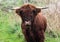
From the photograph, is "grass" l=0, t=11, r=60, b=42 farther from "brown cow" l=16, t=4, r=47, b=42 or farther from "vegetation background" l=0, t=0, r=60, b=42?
"brown cow" l=16, t=4, r=47, b=42

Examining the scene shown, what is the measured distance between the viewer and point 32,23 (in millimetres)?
9867

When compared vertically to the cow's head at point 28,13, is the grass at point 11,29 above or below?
below

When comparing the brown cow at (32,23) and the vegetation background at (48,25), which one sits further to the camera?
the vegetation background at (48,25)

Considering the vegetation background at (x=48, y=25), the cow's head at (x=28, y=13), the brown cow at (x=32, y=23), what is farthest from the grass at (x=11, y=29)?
the cow's head at (x=28, y=13)

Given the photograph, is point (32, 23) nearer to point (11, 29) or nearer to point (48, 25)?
point (48, 25)

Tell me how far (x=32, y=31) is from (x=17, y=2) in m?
3.25

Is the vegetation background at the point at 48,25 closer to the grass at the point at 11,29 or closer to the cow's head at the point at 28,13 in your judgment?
the grass at the point at 11,29

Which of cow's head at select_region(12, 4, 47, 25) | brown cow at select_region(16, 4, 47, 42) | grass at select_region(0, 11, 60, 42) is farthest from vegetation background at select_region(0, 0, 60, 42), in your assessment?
cow's head at select_region(12, 4, 47, 25)

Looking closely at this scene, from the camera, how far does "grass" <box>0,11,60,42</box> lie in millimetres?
11570

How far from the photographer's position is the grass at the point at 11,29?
11.6 meters

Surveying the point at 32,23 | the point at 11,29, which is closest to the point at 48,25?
the point at 11,29

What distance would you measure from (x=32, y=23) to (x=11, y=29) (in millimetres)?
2408

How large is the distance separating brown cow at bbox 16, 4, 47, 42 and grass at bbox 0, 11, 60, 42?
1.26 metres

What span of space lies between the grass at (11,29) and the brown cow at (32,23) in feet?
4.12
